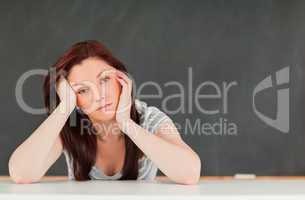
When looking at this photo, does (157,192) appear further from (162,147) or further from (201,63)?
(201,63)

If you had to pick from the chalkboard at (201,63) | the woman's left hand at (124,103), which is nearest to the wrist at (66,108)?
the woman's left hand at (124,103)

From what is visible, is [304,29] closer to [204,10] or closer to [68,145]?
[204,10]

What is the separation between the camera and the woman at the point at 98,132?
1.12m

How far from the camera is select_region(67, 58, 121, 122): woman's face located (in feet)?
3.87

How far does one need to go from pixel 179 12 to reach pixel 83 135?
2.34 metres

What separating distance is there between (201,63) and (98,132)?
2.21 metres

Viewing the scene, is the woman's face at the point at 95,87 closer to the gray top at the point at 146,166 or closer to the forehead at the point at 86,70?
the forehead at the point at 86,70

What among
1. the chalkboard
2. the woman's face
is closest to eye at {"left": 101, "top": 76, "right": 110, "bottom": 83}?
the woman's face

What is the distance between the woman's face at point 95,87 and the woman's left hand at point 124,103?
19 millimetres

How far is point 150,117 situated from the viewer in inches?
51.5

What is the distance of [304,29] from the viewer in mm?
3475

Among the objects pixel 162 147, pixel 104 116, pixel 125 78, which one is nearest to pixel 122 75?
pixel 125 78

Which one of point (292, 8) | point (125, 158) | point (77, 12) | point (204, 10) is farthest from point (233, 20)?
point (125, 158)

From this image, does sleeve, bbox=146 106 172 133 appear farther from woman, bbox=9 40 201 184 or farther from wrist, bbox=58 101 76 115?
wrist, bbox=58 101 76 115
